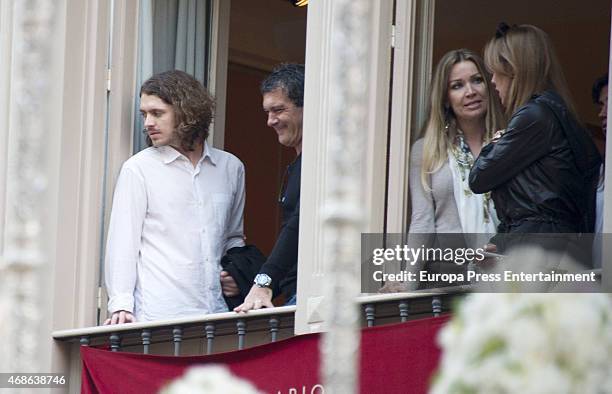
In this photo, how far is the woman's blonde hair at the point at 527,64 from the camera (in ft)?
16.6

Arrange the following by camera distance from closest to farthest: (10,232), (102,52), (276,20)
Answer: (10,232)
(102,52)
(276,20)

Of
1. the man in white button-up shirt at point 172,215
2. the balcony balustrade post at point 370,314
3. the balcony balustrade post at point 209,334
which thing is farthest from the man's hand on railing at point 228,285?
the balcony balustrade post at point 370,314

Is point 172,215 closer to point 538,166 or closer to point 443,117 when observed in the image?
point 443,117

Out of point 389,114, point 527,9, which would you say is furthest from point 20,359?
point 527,9

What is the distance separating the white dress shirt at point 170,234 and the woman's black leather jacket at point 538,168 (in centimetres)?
187

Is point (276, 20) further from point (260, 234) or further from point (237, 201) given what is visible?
point (237, 201)

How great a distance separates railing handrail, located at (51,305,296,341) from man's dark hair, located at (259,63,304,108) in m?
0.88

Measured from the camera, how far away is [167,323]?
20.5 feet

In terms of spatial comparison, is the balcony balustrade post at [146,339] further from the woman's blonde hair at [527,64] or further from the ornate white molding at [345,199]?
the ornate white molding at [345,199]

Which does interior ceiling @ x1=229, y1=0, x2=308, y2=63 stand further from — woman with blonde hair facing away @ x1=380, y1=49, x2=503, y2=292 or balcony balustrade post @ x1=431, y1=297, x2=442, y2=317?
balcony balustrade post @ x1=431, y1=297, x2=442, y2=317

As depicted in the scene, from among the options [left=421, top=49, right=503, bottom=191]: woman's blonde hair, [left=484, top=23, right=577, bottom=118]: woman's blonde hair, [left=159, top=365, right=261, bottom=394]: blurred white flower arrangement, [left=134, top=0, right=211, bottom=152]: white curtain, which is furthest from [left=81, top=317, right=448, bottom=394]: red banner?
[left=159, top=365, right=261, bottom=394]: blurred white flower arrangement

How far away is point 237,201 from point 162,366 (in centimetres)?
94

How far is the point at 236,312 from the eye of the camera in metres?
5.98

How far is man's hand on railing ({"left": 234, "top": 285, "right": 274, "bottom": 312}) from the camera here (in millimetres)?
5988
